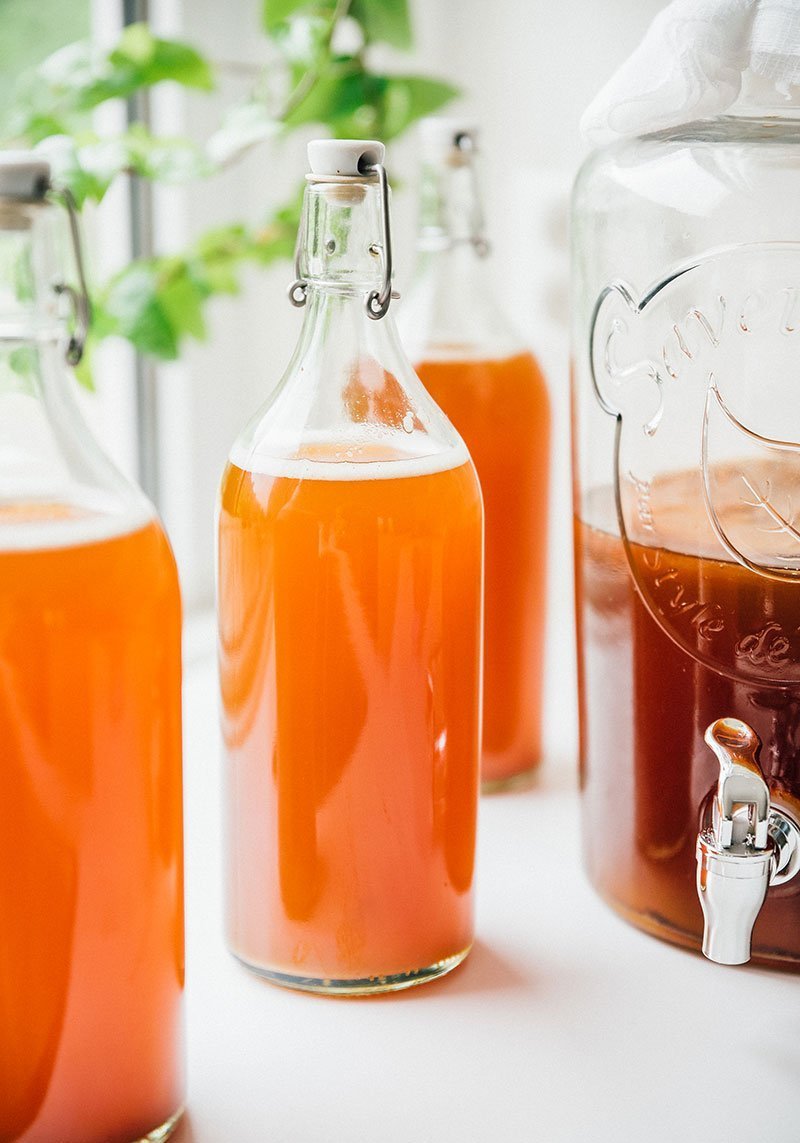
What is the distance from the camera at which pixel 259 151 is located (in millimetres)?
1145

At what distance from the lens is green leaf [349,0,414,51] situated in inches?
38.1

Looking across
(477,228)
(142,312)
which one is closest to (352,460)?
(477,228)

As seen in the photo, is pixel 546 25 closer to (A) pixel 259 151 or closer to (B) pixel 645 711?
(A) pixel 259 151

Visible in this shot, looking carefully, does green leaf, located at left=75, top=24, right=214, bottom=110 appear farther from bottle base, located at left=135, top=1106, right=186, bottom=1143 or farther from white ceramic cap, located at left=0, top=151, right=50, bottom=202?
bottle base, located at left=135, top=1106, right=186, bottom=1143

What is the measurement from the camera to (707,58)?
55 centimetres

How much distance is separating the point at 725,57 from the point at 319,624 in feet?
0.94

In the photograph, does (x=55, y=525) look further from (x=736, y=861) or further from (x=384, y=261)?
(x=736, y=861)

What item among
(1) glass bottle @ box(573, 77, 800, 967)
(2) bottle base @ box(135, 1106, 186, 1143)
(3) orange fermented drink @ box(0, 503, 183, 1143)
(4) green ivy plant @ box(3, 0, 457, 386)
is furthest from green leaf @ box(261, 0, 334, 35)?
(2) bottle base @ box(135, 1106, 186, 1143)

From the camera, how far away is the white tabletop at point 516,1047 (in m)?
0.52

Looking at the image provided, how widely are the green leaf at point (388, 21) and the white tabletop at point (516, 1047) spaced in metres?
0.62

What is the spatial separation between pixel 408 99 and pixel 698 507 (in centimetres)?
50

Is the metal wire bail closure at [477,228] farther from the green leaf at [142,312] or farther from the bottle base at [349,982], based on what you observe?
the bottle base at [349,982]

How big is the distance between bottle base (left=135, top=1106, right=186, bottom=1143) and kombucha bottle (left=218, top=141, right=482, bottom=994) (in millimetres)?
97

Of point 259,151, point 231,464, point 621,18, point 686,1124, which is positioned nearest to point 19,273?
point 231,464
